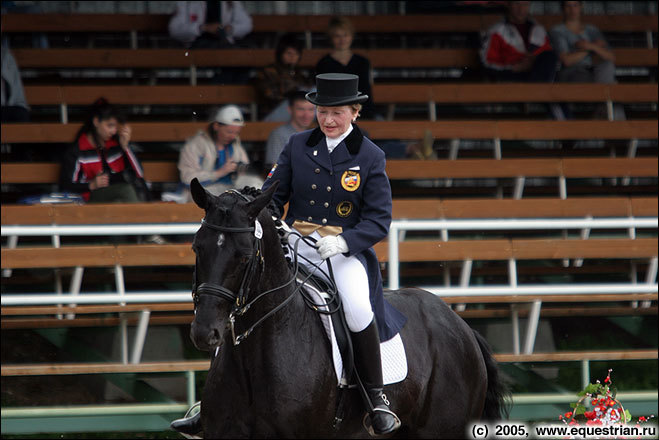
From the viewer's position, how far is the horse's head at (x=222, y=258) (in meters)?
3.58

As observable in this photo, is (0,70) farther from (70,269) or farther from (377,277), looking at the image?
(377,277)

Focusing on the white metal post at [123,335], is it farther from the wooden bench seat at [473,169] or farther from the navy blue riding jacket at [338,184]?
the navy blue riding jacket at [338,184]

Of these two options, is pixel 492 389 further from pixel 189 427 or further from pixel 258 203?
pixel 258 203

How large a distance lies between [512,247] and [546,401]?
118cm

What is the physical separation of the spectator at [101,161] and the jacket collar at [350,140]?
3636 mm

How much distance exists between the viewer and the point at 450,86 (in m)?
10.2

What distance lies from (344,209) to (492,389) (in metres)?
1.57

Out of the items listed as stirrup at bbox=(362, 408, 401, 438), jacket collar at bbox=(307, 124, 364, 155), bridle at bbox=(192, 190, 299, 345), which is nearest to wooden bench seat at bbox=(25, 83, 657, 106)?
jacket collar at bbox=(307, 124, 364, 155)

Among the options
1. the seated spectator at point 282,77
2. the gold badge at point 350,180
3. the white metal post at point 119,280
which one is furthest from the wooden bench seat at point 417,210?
the gold badge at point 350,180

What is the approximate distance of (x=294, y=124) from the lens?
8.02 metres

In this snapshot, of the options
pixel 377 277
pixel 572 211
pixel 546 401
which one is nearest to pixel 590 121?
pixel 572 211

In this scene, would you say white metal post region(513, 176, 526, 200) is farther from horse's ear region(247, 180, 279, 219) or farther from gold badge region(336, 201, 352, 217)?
horse's ear region(247, 180, 279, 219)

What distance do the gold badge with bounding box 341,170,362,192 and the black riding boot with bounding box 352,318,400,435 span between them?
60 cm

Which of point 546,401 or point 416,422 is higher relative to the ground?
point 416,422
